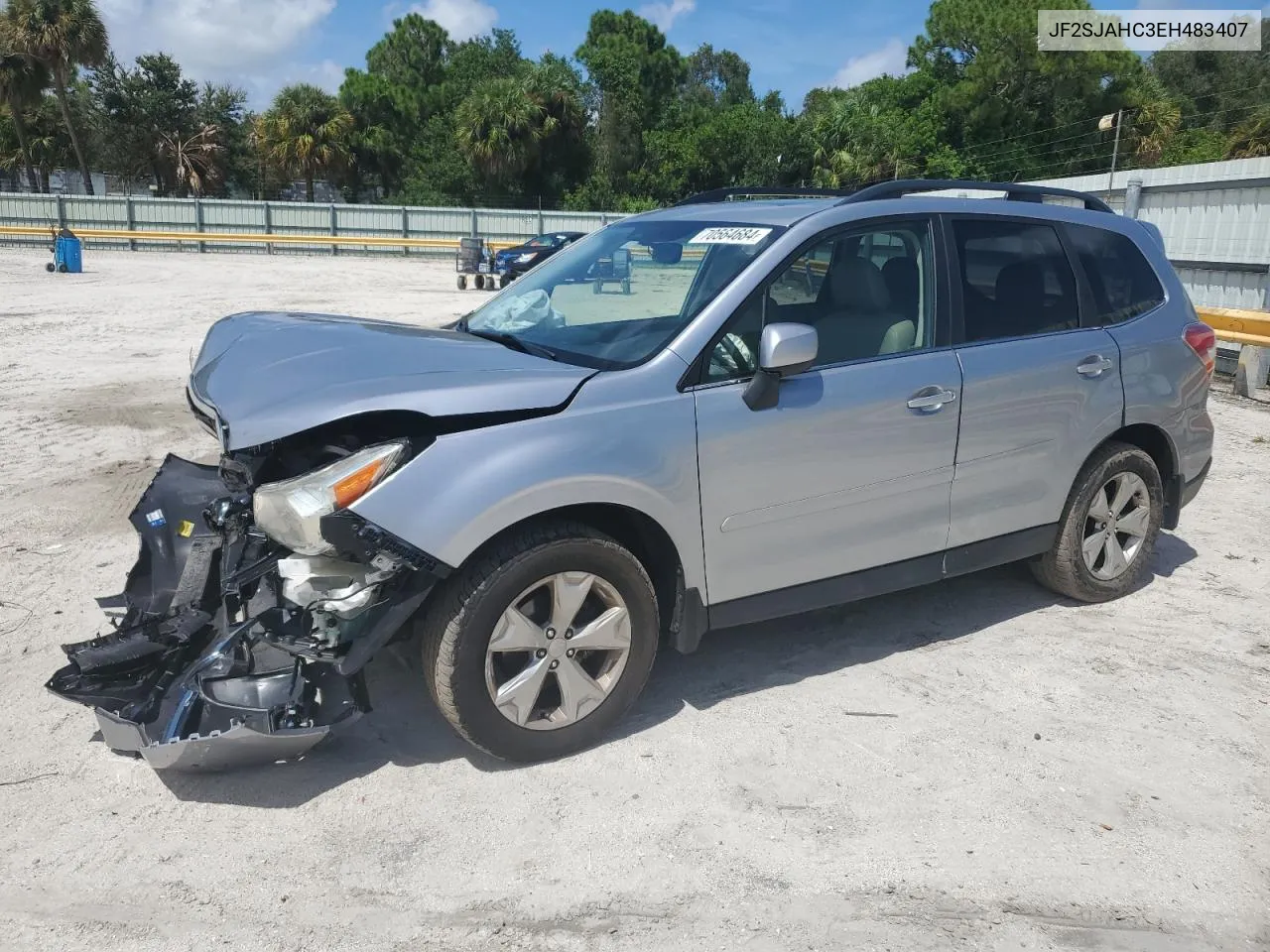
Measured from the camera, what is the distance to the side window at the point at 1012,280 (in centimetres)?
424

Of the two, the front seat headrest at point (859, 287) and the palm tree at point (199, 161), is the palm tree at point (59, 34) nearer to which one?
the palm tree at point (199, 161)

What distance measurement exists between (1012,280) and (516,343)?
2237mm

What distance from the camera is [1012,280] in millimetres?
4418

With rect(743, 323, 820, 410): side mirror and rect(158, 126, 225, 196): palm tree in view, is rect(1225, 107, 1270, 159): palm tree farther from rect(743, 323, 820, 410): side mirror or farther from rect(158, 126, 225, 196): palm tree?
rect(158, 126, 225, 196): palm tree

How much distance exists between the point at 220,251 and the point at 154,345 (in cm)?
2756

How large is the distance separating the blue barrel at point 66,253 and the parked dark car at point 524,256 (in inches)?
408

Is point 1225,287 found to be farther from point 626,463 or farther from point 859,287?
point 626,463

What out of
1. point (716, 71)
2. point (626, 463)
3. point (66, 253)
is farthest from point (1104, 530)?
point (716, 71)

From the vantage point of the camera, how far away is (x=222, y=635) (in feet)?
10.6

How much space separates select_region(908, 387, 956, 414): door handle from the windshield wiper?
57.1 inches

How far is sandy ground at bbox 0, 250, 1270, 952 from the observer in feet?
8.93

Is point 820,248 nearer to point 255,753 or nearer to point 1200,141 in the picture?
point 255,753

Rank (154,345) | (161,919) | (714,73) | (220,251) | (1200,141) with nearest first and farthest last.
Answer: (161,919)
(154,345)
(220,251)
(1200,141)
(714,73)

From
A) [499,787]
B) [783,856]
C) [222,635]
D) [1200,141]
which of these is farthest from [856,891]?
[1200,141]
